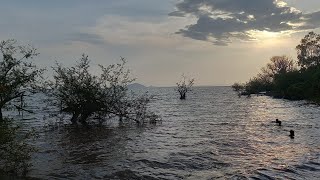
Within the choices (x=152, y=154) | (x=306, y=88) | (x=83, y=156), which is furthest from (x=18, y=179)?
(x=306, y=88)

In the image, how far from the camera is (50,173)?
59.0 feet

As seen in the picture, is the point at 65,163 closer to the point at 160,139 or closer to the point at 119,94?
the point at 160,139

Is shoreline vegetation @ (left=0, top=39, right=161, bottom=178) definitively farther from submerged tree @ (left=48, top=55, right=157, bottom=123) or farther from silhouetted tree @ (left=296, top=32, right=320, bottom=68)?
silhouetted tree @ (left=296, top=32, right=320, bottom=68)

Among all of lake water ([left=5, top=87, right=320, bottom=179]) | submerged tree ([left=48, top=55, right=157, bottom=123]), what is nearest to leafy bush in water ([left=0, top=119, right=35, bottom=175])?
lake water ([left=5, top=87, right=320, bottom=179])

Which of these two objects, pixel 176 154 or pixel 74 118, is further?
pixel 74 118

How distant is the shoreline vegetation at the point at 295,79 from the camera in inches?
3086

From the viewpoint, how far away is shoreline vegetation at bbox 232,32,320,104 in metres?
78.4

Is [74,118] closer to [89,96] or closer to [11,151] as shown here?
[89,96]

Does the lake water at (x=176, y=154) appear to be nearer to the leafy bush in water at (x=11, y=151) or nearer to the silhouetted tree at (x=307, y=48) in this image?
the leafy bush in water at (x=11, y=151)

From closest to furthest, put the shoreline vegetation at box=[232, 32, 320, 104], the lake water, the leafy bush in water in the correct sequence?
the leafy bush in water < the lake water < the shoreline vegetation at box=[232, 32, 320, 104]

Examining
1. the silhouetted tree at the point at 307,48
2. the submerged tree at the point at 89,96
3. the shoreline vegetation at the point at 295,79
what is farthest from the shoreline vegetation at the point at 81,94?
the silhouetted tree at the point at 307,48

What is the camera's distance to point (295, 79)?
9094 centimetres

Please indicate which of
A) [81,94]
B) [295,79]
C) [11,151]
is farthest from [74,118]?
[295,79]

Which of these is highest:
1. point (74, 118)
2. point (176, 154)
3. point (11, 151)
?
point (11, 151)
